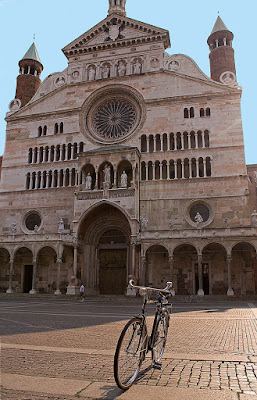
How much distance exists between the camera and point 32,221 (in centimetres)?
3509

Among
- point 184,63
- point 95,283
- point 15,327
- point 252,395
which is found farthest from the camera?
point 184,63

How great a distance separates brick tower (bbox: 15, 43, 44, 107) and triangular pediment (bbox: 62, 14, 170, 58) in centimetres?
606

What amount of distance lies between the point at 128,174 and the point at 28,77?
19.6 metres

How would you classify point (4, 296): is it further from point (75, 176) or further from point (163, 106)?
point (163, 106)

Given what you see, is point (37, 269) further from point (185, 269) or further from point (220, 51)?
point (220, 51)

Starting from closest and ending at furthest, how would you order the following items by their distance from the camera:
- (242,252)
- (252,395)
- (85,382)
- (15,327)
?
(252,395), (85,382), (15,327), (242,252)

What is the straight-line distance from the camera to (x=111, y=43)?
3703cm

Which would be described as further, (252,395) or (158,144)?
(158,144)

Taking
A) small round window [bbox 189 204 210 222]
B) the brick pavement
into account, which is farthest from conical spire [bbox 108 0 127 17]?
the brick pavement

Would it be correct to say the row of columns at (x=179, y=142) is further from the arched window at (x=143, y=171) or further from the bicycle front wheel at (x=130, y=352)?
the bicycle front wheel at (x=130, y=352)

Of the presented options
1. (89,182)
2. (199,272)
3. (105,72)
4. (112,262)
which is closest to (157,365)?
(199,272)

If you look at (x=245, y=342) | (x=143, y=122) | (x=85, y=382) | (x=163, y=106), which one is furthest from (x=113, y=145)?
(x=85, y=382)

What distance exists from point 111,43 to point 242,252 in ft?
83.8

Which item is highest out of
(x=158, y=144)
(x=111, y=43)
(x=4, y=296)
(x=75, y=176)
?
(x=111, y=43)
